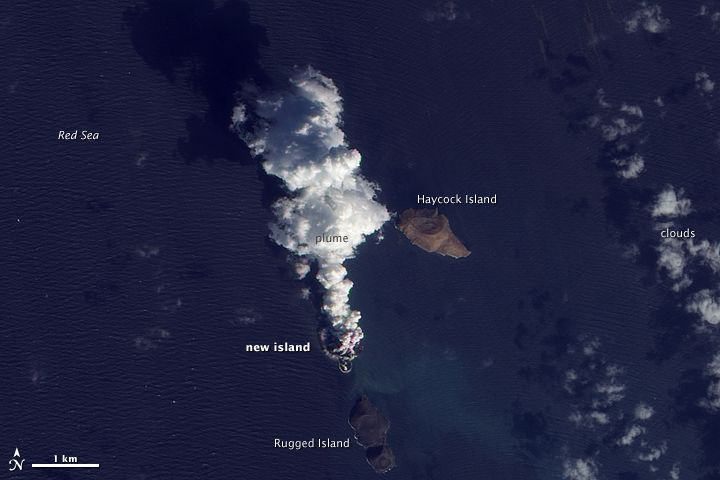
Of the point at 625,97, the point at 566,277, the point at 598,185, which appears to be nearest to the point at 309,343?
the point at 566,277

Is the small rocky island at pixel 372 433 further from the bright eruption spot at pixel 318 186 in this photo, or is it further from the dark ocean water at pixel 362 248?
the bright eruption spot at pixel 318 186

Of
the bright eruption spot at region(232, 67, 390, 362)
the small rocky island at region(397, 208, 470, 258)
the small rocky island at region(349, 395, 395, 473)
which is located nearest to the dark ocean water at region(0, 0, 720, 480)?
the small rocky island at region(349, 395, 395, 473)

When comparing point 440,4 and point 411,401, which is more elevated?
point 440,4

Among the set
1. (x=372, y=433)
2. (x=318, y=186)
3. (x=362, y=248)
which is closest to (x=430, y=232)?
(x=362, y=248)

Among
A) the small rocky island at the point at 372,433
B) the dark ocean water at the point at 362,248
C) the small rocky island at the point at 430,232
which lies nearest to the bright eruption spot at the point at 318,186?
the dark ocean water at the point at 362,248

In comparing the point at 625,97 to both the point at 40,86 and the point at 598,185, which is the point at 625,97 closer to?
the point at 598,185

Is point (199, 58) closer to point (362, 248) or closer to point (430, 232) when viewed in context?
point (362, 248)
